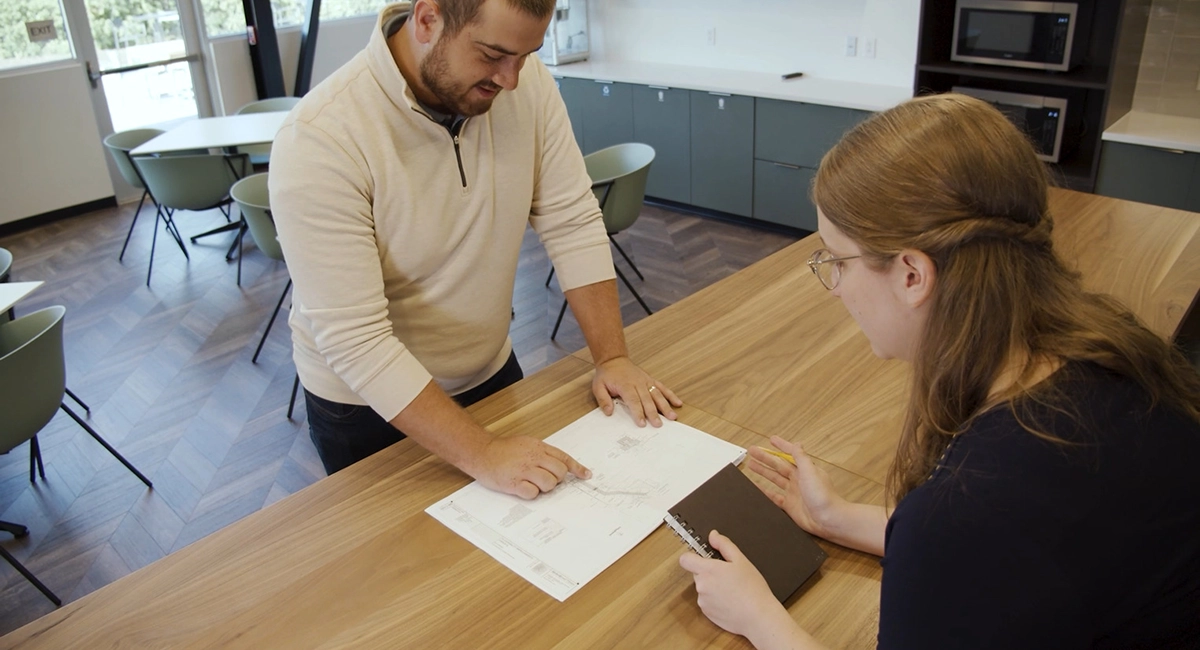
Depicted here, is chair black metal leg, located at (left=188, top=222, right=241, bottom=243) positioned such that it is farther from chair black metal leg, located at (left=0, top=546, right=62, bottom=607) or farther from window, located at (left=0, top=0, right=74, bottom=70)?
chair black metal leg, located at (left=0, top=546, right=62, bottom=607)

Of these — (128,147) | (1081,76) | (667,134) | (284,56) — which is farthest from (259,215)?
(284,56)

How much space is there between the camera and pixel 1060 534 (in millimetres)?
797

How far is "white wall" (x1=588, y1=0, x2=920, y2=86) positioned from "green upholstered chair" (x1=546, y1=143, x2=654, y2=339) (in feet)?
5.55

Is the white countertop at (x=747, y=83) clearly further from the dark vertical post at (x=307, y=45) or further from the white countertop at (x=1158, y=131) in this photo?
the dark vertical post at (x=307, y=45)

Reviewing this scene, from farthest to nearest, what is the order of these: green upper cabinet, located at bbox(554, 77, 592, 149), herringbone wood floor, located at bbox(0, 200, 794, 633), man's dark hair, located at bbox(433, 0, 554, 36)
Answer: green upper cabinet, located at bbox(554, 77, 592, 149) → herringbone wood floor, located at bbox(0, 200, 794, 633) → man's dark hair, located at bbox(433, 0, 554, 36)

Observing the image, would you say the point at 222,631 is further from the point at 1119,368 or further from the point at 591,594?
the point at 1119,368

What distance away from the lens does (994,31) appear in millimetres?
4074

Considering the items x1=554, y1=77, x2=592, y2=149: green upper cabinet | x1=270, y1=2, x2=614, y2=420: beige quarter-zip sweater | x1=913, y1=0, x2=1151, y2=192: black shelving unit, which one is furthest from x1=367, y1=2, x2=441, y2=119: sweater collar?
x1=554, y1=77, x2=592, y2=149: green upper cabinet

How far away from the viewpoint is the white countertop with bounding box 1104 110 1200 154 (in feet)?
11.5

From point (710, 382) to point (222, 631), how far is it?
2.99 feet

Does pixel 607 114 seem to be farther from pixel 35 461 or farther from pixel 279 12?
pixel 35 461

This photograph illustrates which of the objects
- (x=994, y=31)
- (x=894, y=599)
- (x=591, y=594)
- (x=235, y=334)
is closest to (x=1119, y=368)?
(x=894, y=599)

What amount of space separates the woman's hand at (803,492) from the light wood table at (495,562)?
0.15 ft

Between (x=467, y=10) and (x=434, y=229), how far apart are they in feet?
1.24
